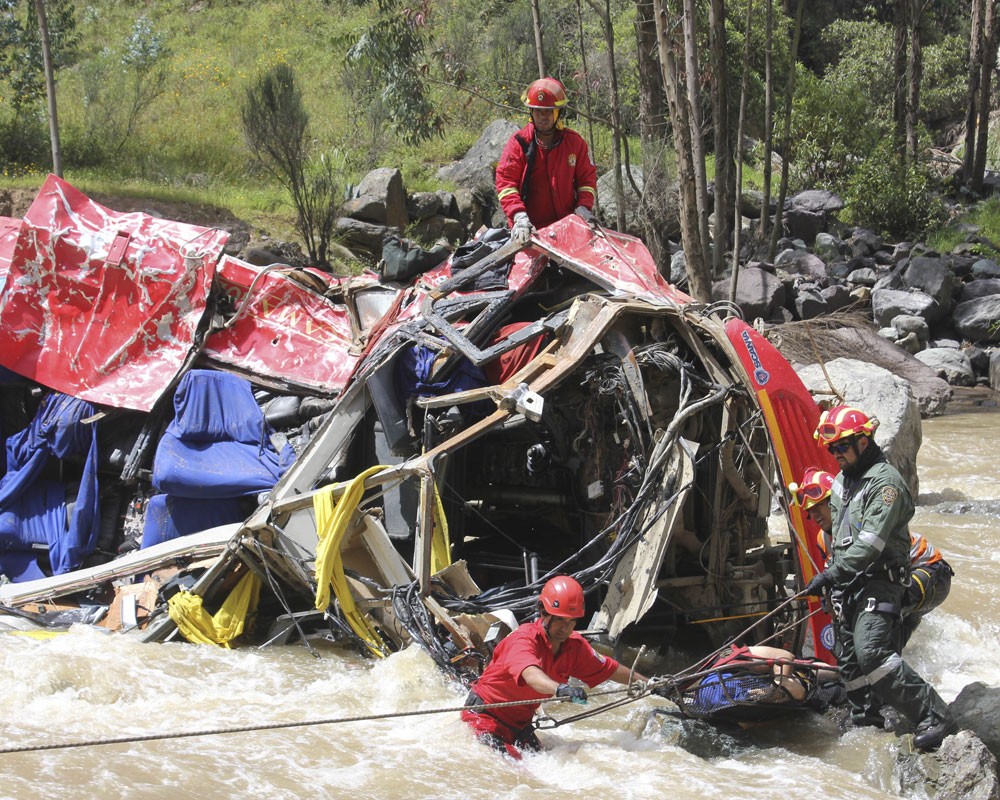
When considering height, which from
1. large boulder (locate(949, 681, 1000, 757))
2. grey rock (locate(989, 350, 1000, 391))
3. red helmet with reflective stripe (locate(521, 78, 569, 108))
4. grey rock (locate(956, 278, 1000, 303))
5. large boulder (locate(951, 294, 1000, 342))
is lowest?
grey rock (locate(989, 350, 1000, 391))

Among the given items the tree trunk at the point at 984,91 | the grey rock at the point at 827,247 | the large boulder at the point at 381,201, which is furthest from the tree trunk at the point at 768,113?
the tree trunk at the point at 984,91

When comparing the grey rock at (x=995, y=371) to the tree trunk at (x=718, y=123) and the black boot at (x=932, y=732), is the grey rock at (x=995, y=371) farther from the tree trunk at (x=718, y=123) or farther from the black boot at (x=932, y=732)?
the black boot at (x=932, y=732)

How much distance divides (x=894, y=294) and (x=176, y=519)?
15.2m

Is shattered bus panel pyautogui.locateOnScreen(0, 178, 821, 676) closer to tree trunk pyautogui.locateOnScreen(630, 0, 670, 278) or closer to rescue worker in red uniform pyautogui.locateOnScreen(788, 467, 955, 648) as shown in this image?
rescue worker in red uniform pyautogui.locateOnScreen(788, 467, 955, 648)

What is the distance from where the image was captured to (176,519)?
8148mm

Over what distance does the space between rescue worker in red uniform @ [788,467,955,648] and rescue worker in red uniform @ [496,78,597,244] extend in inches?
107

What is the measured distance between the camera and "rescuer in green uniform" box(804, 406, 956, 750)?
581cm

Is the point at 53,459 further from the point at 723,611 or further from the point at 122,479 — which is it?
the point at 723,611

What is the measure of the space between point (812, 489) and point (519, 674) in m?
2.55

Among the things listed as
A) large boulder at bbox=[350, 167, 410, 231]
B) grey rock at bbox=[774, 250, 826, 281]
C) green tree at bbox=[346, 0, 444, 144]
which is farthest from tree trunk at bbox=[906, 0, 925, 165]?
large boulder at bbox=[350, 167, 410, 231]

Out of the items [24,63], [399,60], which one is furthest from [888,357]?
[24,63]

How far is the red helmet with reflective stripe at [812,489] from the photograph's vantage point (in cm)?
686

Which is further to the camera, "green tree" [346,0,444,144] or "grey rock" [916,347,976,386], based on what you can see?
"green tree" [346,0,444,144]

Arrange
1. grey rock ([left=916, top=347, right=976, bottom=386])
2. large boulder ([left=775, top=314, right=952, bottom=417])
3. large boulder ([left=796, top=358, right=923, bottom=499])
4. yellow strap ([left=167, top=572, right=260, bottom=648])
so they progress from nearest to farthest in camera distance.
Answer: yellow strap ([left=167, top=572, right=260, bottom=648]) < large boulder ([left=796, top=358, right=923, bottom=499]) < large boulder ([left=775, top=314, right=952, bottom=417]) < grey rock ([left=916, top=347, right=976, bottom=386])
